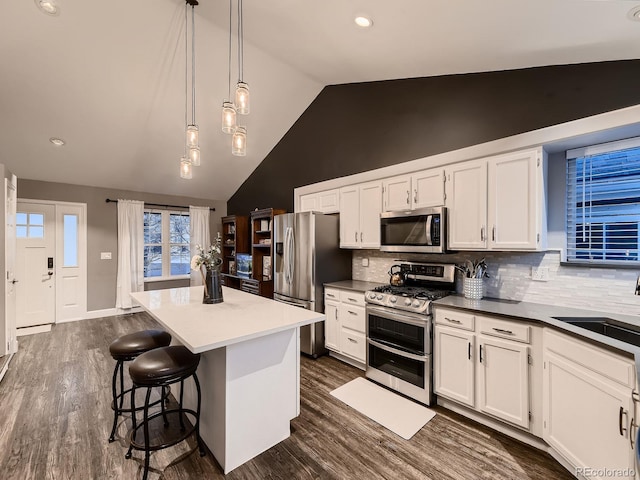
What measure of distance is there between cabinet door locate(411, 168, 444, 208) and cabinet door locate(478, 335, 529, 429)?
4.36 ft

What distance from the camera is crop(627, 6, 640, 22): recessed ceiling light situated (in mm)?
1483

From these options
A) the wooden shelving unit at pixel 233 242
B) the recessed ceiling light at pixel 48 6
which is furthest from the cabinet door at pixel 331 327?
the recessed ceiling light at pixel 48 6

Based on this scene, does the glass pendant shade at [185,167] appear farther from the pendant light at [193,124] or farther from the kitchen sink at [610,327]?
the kitchen sink at [610,327]

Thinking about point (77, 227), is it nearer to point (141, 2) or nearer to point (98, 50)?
point (98, 50)

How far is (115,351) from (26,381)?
1.89 metres

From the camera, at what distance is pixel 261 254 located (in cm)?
526

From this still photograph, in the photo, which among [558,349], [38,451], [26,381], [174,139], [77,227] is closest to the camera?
[558,349]

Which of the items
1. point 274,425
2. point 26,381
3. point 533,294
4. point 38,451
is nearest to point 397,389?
point 274,425

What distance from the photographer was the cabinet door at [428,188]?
2.76m

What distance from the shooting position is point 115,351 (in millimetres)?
2090

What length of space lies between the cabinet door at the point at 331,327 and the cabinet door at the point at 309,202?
1.46 m

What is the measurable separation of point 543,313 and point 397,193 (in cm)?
170

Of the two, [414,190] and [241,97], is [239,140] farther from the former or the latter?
[414,190]

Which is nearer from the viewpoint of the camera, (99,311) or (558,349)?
(558,349)
